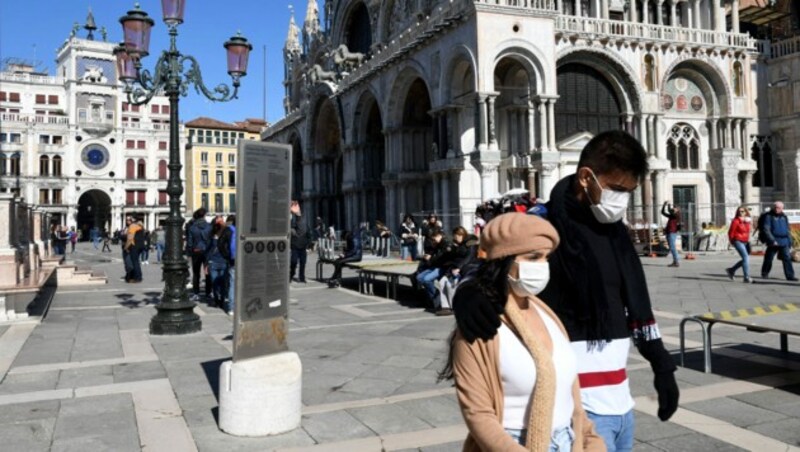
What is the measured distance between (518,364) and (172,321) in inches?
309

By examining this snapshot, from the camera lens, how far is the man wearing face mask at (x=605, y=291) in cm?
264

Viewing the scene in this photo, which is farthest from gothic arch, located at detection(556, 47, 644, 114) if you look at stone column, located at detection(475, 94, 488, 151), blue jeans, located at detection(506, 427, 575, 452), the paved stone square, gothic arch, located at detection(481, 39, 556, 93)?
blue jeans, located at detection(506, 427, 575, 452)

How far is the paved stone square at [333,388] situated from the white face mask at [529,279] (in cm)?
246

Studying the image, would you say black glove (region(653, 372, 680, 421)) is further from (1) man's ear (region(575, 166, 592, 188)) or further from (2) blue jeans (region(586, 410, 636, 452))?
(1) man's ear (region(575, 166, 592, 188))

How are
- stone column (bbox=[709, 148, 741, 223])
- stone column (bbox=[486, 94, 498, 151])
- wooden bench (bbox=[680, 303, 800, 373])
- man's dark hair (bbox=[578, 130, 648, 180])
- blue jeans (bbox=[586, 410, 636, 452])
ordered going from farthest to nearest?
stone column (bbox=[709, 148, 741, 223]), stone column (bbox=[486, 94, 498, 151]), wooden bench (bbox=[680, 303, 800, 373]), man's dark hair (bbox=[578, 130, 648, 180]), blue jeans (bbox=[586, 410, 636, 452])

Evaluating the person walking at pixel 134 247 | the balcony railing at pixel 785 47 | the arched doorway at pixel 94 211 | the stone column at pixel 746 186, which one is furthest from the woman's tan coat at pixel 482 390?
the arched doorway at pixel 94 211

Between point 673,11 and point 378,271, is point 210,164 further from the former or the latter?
point 378,271

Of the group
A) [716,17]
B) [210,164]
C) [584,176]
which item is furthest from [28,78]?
[584,176]

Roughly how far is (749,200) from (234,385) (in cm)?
2717

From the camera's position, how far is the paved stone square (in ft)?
14.4

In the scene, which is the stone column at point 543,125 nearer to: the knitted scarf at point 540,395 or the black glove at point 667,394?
the black glove at point 667,394

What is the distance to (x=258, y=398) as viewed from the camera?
4594mm

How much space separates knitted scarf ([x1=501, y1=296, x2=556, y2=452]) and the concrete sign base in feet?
9.82

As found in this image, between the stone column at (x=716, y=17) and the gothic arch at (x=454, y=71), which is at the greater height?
the stone column at (x=716, y=17)
